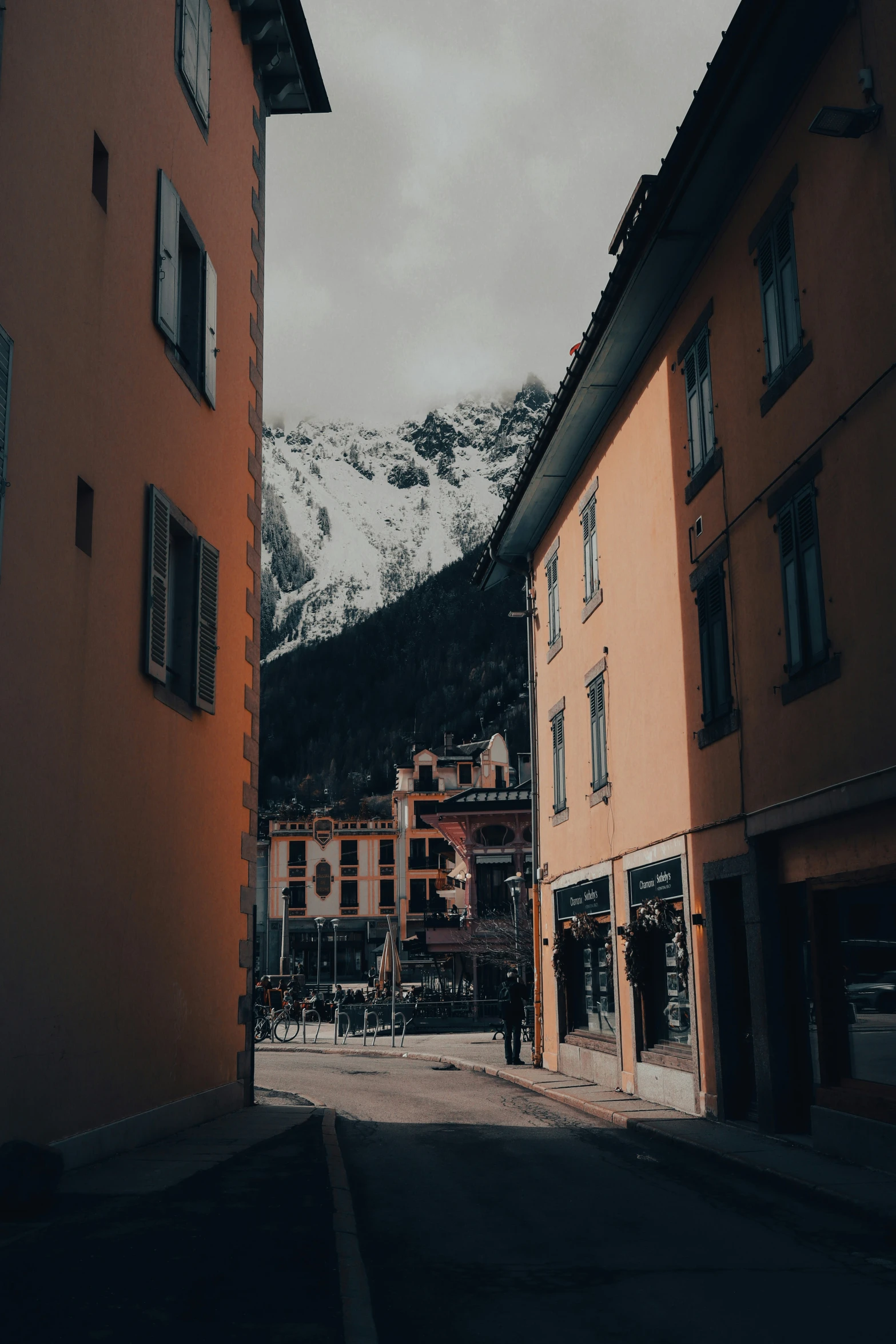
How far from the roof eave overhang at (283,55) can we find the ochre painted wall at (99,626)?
2681 millimetres

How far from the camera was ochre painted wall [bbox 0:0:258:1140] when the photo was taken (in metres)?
9.52

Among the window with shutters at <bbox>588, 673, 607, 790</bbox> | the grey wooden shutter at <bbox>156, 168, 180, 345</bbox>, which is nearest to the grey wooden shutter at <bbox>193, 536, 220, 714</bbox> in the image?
the grey wooden shutter at <bbox>156, 168, 180, 345</bbox>

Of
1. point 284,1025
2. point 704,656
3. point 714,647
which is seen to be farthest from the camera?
point 284,1025

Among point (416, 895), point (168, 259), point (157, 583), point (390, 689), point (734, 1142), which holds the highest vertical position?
point (390, 689)

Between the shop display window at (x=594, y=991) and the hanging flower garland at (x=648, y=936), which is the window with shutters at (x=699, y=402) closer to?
the hanging flower garland at (x=648, y=936)

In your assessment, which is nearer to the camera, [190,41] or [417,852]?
[190,41]

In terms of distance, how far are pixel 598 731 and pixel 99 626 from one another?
1088 centimetres

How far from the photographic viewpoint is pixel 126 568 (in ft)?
40.1

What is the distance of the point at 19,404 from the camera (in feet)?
31.3

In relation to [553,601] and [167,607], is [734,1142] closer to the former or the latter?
[167,607]

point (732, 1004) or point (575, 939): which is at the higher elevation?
point (575, 939)

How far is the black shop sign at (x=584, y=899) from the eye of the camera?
19.9 metres

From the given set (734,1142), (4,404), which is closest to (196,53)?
(4,404)

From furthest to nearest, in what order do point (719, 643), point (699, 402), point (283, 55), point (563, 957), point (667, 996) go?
point (563, 957)
point (283, 55)
point (667, 996)
point (699, 402)
point (719, 643)
